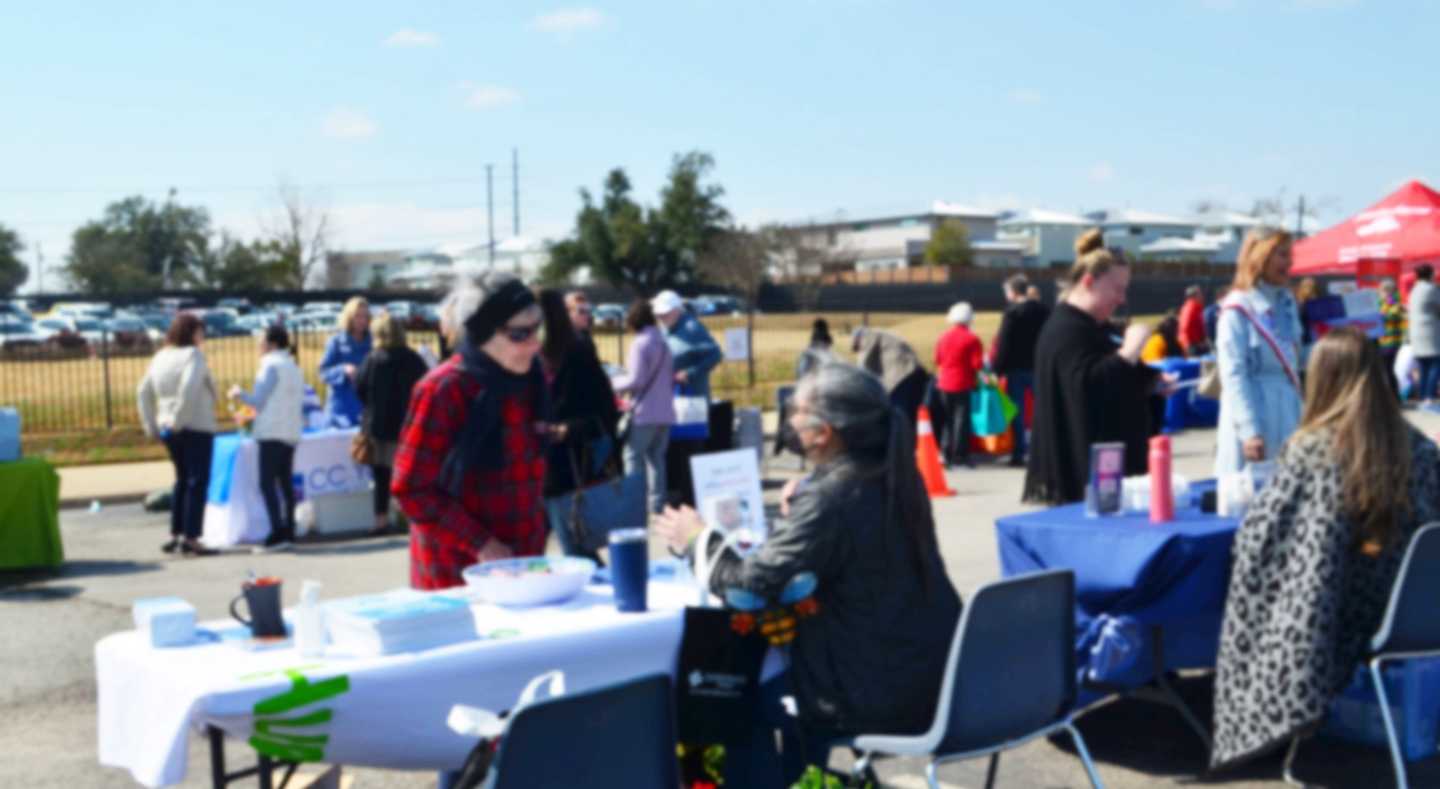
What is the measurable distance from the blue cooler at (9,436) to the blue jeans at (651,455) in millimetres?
3954

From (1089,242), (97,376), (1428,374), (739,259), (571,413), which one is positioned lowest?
(97,376)

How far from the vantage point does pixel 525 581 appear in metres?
3.90

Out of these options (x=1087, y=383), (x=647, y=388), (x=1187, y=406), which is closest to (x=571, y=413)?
(x=647, y=388)

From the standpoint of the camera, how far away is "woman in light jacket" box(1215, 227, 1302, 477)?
6.12m

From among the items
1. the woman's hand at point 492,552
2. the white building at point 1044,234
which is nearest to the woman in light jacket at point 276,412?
the woman's hand at point 492,552

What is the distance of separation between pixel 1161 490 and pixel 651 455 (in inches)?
234

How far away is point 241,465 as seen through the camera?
1046cm

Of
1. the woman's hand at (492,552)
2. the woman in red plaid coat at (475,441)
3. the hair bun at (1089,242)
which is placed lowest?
the woman's hand at (492,552)

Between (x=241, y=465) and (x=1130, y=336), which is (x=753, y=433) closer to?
(x=241, y=465)

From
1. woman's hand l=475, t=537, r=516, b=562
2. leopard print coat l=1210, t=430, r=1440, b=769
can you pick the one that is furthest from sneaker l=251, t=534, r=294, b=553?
leopard print coat l=1210, t=430, r=1440, b=769

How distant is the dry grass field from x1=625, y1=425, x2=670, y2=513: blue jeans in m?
8.72

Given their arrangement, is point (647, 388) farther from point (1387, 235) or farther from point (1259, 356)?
point (1387, 235)

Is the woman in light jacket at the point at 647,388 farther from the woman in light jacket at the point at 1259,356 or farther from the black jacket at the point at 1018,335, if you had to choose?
the woman in light jacket at the point at 1259,356

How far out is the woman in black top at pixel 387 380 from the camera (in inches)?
393
